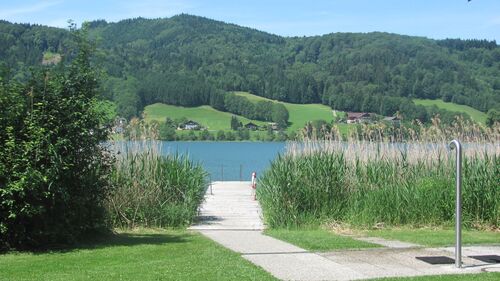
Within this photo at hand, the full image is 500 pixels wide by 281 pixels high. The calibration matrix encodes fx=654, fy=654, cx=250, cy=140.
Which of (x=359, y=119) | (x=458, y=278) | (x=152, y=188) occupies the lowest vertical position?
(x=458, y=278)

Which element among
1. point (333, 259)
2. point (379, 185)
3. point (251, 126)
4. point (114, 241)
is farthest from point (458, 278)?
point (251, 126)

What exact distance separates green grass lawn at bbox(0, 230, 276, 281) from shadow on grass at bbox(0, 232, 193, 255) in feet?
0.06

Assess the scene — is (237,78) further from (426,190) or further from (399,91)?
(426,190)

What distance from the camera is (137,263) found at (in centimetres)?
866

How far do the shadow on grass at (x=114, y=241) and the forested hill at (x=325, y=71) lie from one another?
67.3 feet

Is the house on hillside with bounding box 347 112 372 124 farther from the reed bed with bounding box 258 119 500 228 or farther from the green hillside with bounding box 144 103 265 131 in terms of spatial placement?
the green hillside with bounding box 144 103 265 131

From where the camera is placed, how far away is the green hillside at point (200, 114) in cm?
9374

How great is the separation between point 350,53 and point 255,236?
5939 inches

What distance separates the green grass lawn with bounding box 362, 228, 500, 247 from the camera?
1104cm

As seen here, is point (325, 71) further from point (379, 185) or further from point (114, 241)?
point (114, 241)

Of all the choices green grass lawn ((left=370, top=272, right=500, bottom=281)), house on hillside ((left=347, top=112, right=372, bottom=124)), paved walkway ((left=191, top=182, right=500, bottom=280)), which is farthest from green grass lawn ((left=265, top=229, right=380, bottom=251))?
house on hillside ((left=347, top=112, right=372, bottom=124))

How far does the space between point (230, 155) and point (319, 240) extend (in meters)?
55.0

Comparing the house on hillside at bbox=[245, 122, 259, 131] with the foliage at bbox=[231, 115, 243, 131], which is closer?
the house on hillside at bbox=[245, 122, 259, 131]

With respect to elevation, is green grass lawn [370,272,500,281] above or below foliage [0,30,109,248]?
below
